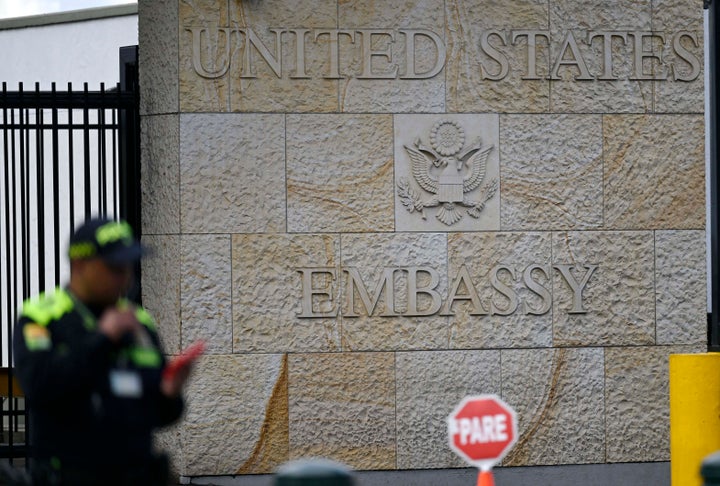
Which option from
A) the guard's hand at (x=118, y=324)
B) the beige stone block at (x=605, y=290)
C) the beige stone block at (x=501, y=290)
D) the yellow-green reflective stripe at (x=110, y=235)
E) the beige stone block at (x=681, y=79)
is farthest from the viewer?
the beige stone block at (x=681, y=79)

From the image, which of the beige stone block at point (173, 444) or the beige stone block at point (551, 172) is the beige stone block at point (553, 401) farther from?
the beige stone block at point (173, 444)

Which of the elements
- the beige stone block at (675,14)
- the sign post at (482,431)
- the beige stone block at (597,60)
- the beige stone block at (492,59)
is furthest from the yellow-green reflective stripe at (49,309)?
the beige stone block at (675,14)

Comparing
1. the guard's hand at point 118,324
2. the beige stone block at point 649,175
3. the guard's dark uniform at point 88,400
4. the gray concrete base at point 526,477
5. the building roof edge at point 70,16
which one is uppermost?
the building roof edge at point 70,16

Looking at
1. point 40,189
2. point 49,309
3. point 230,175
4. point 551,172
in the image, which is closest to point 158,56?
point 230,175

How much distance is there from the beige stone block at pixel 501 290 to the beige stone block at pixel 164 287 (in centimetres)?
196

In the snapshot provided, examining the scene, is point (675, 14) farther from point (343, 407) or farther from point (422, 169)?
point (343, 407)

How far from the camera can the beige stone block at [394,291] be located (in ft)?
30.0

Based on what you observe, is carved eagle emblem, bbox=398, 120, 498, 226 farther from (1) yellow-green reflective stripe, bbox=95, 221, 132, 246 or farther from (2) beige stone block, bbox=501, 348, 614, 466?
(1) yellow-green reflective stripe, bbox=95, 221, 132, 246

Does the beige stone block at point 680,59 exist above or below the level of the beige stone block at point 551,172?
above

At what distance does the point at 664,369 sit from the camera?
30.9 ft

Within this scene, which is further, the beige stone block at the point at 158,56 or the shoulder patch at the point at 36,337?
the beige stone block at the point at 158,56

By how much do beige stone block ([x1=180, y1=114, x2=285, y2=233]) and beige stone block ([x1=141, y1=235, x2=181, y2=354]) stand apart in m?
0.23

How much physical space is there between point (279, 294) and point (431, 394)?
1307 mm

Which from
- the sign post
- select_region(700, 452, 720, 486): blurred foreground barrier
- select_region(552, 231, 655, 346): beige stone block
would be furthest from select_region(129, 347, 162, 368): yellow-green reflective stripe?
select_region(552, 231, 655, 346): beige stone block
